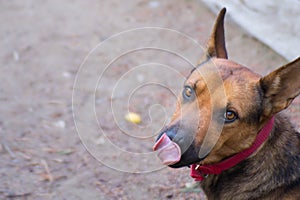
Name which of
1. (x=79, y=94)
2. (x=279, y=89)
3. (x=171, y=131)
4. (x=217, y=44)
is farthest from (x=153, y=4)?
(x=171, y=131)

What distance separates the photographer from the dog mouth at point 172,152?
3.66 metres

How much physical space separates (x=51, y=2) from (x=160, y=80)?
278cm

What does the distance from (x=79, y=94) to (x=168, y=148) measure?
3235 millimetres

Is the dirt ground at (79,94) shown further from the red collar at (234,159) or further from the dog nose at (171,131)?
the dog nose at (171,131)

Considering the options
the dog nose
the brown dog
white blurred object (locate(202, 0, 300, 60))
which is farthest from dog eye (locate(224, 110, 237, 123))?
white blurred object (locate(202, 0, 300, 60))

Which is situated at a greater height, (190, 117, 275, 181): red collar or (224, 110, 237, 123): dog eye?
(224, 110, 237, 123): dog eye

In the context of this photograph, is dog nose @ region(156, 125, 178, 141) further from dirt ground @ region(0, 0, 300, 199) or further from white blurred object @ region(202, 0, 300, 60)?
white blurred object @ region(202, 0, 300, 60)

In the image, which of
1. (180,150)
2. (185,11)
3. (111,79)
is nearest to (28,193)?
(180,150)

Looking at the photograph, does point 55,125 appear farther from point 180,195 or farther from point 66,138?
point 180,195

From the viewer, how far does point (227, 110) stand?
379cm

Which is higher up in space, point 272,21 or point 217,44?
point 272,21

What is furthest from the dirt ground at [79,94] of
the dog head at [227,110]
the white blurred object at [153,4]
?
the dog head at [227,110]

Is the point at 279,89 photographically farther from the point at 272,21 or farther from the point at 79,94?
the point at 79,94

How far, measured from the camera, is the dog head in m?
3.74
